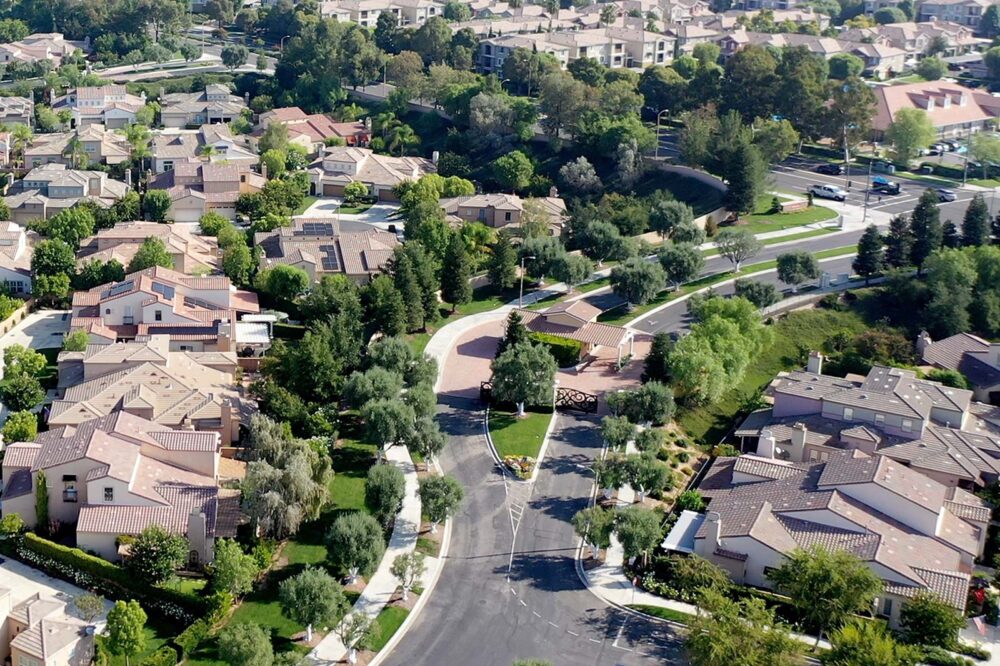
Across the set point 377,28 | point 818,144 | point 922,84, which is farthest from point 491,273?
point 377,28

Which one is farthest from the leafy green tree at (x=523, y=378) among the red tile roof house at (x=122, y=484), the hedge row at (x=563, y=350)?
the red tile roof house at (x=122, y=484)

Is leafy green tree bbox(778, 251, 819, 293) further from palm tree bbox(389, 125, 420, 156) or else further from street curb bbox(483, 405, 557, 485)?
palm tree bbox(389, 125, 420, 156)

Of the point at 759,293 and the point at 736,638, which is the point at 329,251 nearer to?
the point at 759,293

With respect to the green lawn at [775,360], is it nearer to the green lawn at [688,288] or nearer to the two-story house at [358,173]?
the green lawn at [688,288]

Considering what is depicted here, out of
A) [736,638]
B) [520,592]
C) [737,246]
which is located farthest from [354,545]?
[737,246]

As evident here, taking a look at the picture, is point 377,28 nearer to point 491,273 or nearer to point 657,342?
point 491,273

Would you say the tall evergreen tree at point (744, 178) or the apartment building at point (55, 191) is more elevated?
the tall evergreen tree at point (744, 178)
